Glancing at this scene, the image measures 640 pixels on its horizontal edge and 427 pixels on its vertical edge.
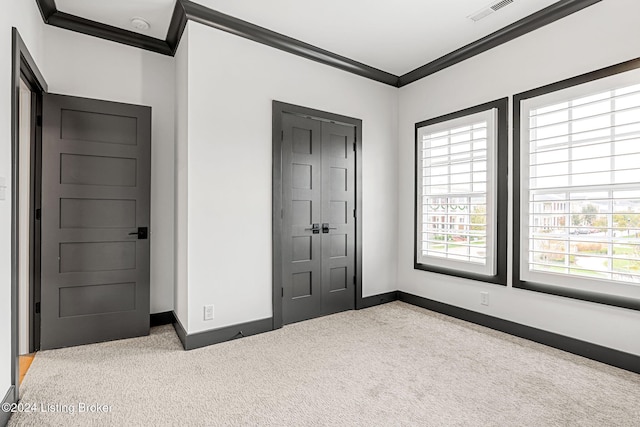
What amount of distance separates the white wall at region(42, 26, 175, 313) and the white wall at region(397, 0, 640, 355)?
111 inches

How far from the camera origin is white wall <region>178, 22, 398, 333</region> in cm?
304

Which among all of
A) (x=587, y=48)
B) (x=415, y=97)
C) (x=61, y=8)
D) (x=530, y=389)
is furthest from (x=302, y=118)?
(x=530, y=389)

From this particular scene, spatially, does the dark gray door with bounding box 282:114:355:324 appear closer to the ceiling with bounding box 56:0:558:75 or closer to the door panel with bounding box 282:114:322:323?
the door panel with bounding box 282:114:322:323

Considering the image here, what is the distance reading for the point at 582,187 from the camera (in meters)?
2.82

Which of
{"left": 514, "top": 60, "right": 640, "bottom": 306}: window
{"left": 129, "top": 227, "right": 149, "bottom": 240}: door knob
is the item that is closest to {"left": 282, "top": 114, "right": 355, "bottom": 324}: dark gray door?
{"left": 129, "top": 227, "right": 149, "bottom": 240}: door knob

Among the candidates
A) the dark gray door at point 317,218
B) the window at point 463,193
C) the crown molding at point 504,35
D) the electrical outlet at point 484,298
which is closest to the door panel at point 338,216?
the dark gray door at point 317,218

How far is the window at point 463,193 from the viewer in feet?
11.3

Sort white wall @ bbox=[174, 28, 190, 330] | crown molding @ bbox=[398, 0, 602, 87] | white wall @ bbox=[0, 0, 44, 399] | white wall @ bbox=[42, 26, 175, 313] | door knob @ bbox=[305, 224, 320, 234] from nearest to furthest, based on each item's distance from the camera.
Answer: white wall @ bbox=[0, 0, 44, 399] → crown molding @ bbox=[398, 0, 602, 87] → white wall @ bbox=[174, 28, 190, 330] → white wall @ bbox=[42, 26, 175, 313] → door knob @ bbox=[305, 224, 320, 234]

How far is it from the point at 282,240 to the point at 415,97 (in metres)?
2.50

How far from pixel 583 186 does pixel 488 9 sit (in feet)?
5.64

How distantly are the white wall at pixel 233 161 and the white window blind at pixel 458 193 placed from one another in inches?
56.2

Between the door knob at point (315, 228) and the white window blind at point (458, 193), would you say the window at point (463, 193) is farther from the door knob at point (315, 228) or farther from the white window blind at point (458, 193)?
the door knob at point (315, 228)

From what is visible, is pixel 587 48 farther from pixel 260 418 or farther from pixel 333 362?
pixel 260 418

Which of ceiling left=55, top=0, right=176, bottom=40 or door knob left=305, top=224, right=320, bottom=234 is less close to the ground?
ceiling left=55, top=0, right=176, bottom=40
